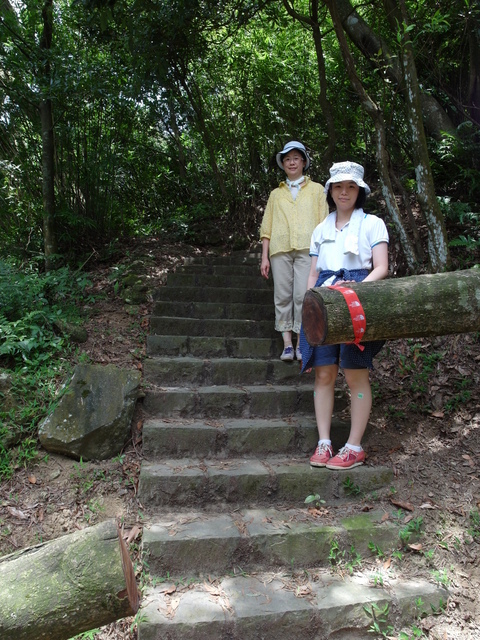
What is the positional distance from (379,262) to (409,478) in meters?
1.37

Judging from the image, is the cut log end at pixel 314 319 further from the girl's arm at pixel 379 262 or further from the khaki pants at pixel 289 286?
the khaki pants at pixel 289 286

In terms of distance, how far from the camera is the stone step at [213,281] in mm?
5320

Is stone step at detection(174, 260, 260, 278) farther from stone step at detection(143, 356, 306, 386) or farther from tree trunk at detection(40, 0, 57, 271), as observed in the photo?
stone step at detection(143, 356, 306, 386)

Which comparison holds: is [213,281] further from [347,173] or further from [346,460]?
[346,460]

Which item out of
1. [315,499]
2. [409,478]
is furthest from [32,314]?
[409,478]

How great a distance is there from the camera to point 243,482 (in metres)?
2.89

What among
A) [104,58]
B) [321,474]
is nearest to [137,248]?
[104,58]

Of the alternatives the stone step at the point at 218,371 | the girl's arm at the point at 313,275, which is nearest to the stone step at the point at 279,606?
the stone step at the point at 218,371

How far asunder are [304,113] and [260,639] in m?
6.82

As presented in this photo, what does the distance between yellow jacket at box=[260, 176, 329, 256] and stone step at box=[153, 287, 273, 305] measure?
110 cm

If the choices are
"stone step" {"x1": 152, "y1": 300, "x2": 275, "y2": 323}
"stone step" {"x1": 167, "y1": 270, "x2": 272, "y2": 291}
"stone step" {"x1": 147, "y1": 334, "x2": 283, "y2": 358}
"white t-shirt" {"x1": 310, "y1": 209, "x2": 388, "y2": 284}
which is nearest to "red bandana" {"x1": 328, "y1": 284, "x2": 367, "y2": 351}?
"white t-shirt" {"x1": 310, "y1": 209, "x2": 388, "y2": 284}

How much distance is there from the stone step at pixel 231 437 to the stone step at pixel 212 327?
1138mm

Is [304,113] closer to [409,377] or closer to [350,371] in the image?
[409,377]

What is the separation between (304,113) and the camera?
7215 millimetres
